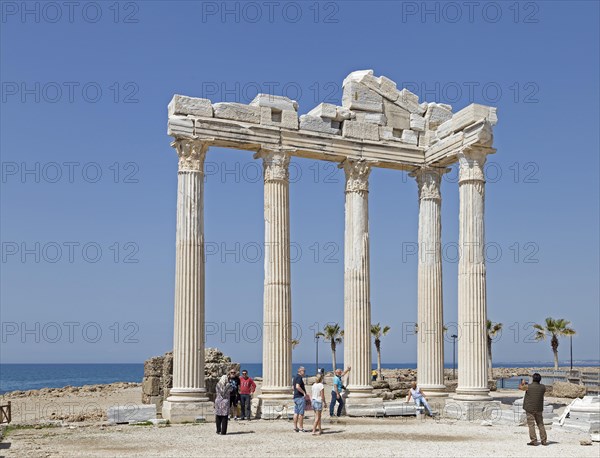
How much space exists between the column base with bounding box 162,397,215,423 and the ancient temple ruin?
0.10 ft

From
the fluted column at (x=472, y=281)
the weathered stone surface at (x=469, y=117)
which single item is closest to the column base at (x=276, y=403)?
the fluted column at (x=472, y=281)

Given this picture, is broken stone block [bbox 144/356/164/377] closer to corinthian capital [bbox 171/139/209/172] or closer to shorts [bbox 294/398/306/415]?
corinthian capital [bbox 171/139/209/172]

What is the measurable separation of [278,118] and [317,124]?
1.45 metres

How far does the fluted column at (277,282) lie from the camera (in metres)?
26.1

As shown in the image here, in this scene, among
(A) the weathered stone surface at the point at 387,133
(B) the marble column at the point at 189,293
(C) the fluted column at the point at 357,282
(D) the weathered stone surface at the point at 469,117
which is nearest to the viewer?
(B) the marble column at the point at 189,293

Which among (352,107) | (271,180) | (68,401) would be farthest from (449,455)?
(68,401)

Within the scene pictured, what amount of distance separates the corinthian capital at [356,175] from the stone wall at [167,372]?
8483 millimetres

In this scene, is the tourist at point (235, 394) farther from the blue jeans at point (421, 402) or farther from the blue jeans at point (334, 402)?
the blue jeans at point (421, 402)

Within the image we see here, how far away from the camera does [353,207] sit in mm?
28609

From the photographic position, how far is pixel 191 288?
82.0 ft

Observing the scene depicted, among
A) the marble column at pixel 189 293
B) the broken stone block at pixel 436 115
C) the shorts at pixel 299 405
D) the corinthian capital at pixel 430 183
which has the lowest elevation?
the shorts at pixel 299 405

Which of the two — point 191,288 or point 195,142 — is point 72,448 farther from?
point 195,142

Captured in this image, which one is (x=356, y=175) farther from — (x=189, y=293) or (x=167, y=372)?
(x=167, y=372)

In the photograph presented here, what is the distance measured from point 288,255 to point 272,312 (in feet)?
6.54
